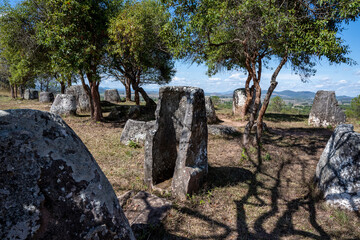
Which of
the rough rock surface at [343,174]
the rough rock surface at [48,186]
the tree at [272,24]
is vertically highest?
the tree at [272,24]

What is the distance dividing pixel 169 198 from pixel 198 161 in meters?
1.20

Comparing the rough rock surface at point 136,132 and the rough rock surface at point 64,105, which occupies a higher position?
the rough rock surface at point 64,105

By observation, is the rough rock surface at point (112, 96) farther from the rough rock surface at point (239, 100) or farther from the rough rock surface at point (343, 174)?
the rough rock surface at point (343, 174)

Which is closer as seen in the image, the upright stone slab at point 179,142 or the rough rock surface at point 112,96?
the upright stone slab at point 179,142

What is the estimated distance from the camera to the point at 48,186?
5.43 feet

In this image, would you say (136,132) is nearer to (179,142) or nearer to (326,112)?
(179,142)

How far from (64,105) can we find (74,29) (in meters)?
5.83

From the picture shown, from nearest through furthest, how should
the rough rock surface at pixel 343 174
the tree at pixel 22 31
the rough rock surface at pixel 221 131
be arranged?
the rough rock surface at pixel 343 174 → the rough rock surface at pixel 221 131 → the tree at pixel 22 31

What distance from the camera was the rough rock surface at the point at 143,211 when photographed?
12.6 ft

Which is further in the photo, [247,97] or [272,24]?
[247,97]

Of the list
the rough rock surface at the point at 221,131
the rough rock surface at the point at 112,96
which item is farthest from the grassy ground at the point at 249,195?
the rough rock surface at the point at 112,96

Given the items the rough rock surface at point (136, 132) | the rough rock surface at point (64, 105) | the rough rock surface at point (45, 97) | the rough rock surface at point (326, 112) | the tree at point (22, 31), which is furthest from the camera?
the rough rock surface at point (45, 97)

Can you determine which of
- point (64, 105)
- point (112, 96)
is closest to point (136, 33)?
point (64, 105)

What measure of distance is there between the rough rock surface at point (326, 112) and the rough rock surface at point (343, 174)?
9054 millimetres
